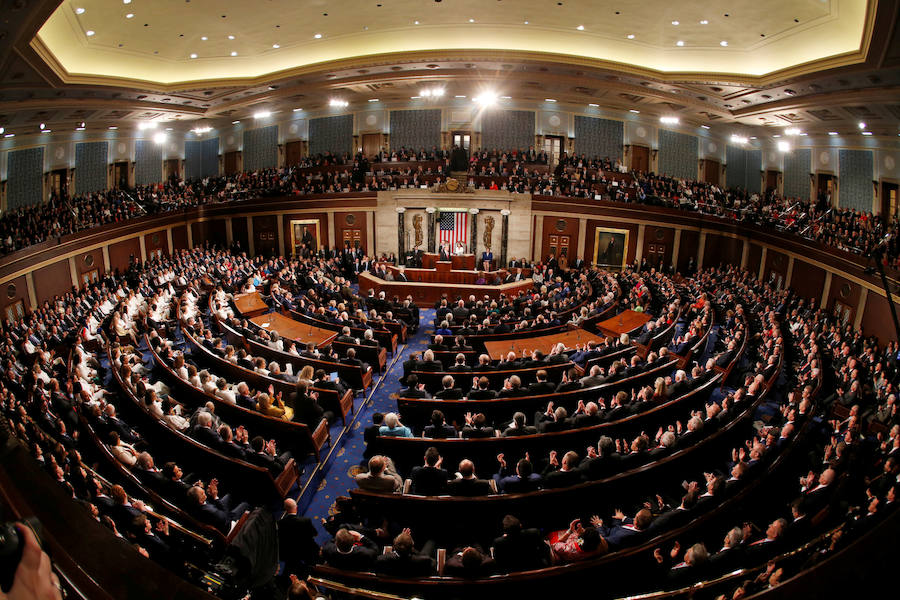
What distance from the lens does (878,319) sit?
13.1 meters

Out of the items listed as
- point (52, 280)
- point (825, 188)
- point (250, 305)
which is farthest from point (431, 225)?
point (825, 188)

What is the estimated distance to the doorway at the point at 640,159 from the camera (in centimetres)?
2486

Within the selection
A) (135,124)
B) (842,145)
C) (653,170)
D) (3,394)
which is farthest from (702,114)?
(135,124)

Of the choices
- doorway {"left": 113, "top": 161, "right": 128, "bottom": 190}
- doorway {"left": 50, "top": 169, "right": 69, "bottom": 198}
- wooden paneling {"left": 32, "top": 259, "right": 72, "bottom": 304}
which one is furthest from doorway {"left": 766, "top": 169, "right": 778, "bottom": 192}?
doorway {"left": 50, "top": 169, "right": 69, "bottom": 198}

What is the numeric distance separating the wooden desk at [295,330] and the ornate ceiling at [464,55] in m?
7.57

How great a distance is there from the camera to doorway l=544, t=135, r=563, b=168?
24.7m

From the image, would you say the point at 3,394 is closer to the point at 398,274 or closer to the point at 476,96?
the point at 398,274

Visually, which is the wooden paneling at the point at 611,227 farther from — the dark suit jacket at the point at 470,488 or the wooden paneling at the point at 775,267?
the dark suit jacket at the point at 470,488

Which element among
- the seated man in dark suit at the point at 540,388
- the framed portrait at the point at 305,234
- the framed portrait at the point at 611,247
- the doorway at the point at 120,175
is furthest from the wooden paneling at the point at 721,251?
the doorway at the point at 120,175

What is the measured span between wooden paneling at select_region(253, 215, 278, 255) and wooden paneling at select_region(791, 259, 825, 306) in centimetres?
2268

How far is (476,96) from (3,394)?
21522 mm

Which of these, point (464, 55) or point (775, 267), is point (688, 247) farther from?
point (464, 55)

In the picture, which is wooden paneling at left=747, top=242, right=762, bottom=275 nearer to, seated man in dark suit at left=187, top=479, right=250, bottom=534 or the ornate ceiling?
the ornate ceiling

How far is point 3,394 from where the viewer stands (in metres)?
6.73
